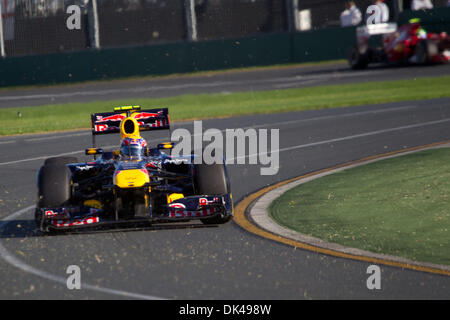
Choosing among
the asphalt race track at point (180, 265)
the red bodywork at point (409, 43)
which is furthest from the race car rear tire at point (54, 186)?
the red bodywork at point (409, 43)

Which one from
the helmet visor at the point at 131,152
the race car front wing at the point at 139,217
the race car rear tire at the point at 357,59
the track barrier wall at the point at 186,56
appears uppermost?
the track barrier wall at the point at 186,56

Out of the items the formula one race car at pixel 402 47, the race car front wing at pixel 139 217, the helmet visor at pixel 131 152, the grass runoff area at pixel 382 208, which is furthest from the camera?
the formula one race car at pixel 402 47

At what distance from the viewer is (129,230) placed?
29.0 ft

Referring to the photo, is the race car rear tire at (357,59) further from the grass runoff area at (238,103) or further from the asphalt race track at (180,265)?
the asphalt race track at (180,265)

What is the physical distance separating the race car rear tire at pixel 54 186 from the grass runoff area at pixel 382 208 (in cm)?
227

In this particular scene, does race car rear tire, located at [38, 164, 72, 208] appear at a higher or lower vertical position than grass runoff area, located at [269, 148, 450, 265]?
higher

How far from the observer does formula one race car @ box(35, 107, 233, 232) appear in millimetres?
8578

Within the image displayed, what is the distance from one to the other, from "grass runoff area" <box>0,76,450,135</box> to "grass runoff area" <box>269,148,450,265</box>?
9921 millimetres

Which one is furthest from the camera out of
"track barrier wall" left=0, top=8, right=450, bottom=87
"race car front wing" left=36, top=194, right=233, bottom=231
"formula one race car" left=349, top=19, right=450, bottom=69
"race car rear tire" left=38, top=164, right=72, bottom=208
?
"track barrier wall" left=0, top=8, right=450, bottom=87

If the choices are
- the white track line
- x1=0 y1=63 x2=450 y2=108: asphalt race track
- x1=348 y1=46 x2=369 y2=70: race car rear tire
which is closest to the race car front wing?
the white track line

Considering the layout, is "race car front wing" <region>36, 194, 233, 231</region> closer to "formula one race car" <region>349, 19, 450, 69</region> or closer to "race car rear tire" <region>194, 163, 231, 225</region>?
"race car rear tire" <region>194, 163, 231, 225</region>

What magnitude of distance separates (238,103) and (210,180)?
1544 cm

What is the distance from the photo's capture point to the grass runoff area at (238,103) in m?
21.9
